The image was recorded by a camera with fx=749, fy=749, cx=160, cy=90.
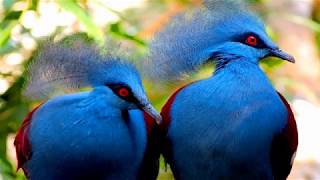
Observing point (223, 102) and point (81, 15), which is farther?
point (81, 15)

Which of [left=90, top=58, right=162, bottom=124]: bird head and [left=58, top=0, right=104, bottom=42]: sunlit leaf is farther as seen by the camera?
[left=58, top=0, right=104, bottom=42]: sunlit leaf

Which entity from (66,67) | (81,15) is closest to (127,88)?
(66,67)

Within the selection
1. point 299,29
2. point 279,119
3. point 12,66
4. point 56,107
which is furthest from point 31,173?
point 299,29

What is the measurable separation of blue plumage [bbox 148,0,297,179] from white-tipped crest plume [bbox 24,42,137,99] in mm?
97

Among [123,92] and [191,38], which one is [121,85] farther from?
[191,38]

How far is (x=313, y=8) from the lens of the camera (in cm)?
384

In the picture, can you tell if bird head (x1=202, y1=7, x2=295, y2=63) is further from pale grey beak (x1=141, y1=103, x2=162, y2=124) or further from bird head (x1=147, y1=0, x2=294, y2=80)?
pale grey beak (x1=141, y1=103, x2=162, y2=124)

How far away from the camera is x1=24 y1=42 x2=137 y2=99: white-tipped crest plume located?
125cm

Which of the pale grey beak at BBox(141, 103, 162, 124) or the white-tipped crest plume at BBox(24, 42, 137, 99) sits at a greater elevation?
the white-tipped crest plume at BBox(24, 42, 137, 99)

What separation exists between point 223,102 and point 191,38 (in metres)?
0.14

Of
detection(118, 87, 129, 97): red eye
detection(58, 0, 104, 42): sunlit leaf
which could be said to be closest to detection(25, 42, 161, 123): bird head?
detection(118, 87, 129, 97): red eye

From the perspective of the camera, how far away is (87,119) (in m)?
1.23

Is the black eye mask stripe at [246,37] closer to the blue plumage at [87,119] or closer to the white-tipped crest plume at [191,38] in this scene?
the white-tipped crest plume at [191,38]

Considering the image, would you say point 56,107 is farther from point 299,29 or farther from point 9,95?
point 299,29
